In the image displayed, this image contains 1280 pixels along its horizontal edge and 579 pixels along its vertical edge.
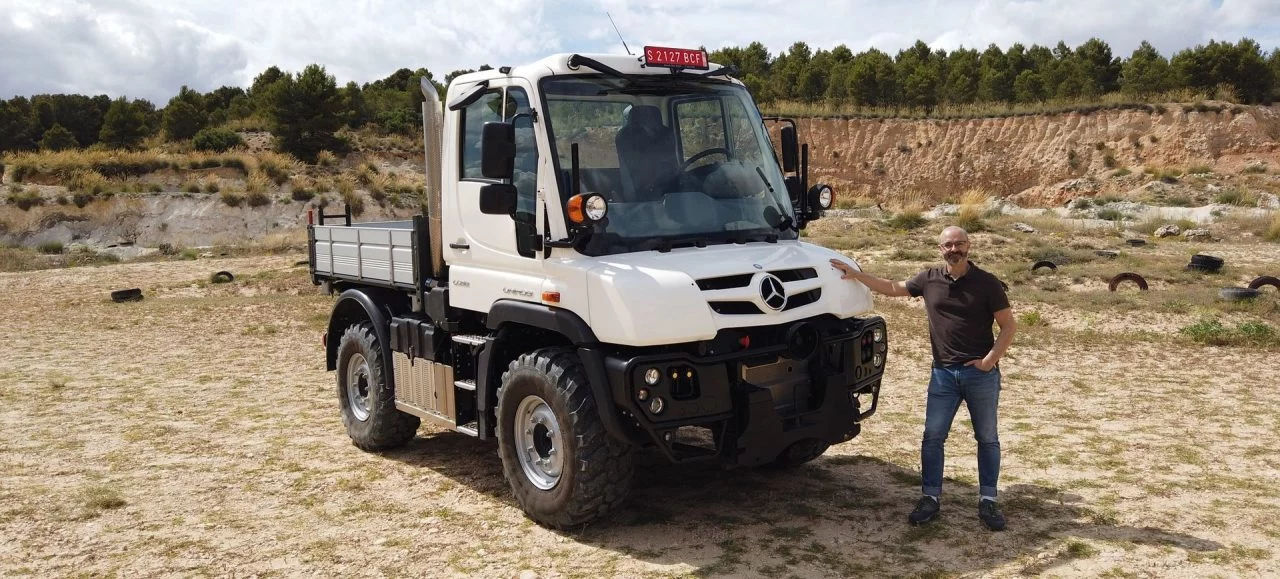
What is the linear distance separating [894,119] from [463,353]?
53.2 meters

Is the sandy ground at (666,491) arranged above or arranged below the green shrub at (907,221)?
below

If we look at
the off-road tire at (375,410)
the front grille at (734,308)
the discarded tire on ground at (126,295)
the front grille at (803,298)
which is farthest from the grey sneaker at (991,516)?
the discarded tire on ground at (126,295)

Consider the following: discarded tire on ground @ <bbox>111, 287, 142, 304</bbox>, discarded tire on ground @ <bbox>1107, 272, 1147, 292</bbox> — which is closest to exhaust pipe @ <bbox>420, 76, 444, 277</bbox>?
discarded tire on ground @ <bbox>1107, 272, 1147, 292</bbox>

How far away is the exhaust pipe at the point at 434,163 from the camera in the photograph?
788 centimetres

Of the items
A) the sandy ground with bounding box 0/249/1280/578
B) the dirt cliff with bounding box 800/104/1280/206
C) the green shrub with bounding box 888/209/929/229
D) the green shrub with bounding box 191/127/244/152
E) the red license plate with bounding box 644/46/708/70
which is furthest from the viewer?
the green shrub with bounding box 191/127/244/152

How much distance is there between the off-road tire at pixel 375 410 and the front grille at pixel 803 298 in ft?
12.2

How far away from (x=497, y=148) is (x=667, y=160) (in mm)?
1186

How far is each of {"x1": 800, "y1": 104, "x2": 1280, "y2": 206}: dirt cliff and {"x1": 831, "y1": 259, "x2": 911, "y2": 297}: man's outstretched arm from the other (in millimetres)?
42680

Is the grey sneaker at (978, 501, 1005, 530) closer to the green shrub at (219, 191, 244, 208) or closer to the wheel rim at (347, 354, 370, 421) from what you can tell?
the wheel rim at (347, 354, 370, 421)

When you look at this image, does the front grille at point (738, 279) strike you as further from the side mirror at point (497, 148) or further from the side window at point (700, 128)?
the side mirror at point (497, 148)

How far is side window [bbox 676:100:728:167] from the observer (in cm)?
704

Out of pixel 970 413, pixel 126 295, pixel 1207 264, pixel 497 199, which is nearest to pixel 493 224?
pixel 497 199

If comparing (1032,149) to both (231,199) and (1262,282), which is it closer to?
(231,199)

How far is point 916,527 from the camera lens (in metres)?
6.61
